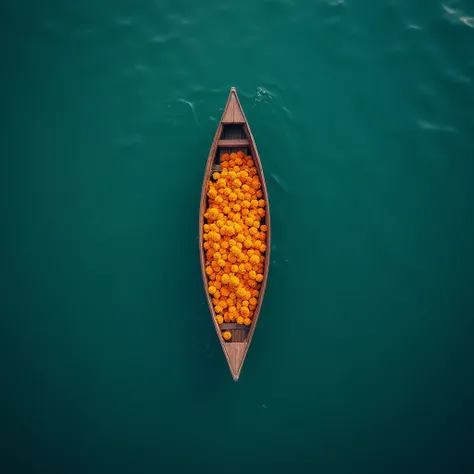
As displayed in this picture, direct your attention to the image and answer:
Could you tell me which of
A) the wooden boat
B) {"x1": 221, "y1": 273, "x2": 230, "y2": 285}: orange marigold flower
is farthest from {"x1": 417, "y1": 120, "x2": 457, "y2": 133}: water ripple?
{"x1": 221, "y1": 273, "x2": 230, "y2": 285}: orange marigold flower

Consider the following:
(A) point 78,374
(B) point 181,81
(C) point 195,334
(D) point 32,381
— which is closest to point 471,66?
(B) point 181,81

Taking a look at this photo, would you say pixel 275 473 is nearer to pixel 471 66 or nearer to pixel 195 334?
pixel 195 334

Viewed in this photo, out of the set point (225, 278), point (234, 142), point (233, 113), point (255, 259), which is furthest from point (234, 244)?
point (233, 113)

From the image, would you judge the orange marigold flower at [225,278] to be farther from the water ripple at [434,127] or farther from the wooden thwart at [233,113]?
the water ripple at [434,127]

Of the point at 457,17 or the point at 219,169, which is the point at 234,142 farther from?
the point at 457,17

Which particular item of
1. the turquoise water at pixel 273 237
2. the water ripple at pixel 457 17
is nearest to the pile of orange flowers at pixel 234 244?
the turquoise water at pixel 273 237
